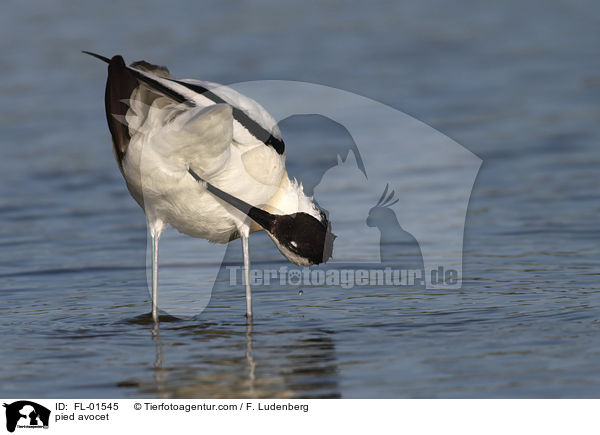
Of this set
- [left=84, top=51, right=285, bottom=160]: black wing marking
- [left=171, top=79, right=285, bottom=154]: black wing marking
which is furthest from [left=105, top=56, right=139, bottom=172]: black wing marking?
[left=171, top=79, right=285, bottom=154]: black wing marking

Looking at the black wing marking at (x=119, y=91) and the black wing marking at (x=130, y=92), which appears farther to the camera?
the black wing marking at (x=119, y=91)

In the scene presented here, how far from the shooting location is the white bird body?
6293 mm

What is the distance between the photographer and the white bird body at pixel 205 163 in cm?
629

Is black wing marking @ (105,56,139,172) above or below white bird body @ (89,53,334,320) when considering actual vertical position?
above

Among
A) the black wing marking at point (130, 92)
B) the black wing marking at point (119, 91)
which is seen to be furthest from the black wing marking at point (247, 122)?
the black wing marking at point (119, 91)

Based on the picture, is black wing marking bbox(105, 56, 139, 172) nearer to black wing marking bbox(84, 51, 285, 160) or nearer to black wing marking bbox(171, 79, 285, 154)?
black wing marking bbox(84, 51, 285, 160)

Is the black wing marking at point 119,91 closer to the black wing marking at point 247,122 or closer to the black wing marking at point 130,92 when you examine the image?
the black wing marking at point 130,92

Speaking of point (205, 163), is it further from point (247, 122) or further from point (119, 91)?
point (119, 91)

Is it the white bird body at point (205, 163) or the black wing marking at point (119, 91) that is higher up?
the black wing marking at point (119, 91)

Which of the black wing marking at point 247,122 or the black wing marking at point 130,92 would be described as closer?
the black wing marking at point 130,92

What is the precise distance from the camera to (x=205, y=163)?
21.9 feet

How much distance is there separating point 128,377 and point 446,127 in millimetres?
8208

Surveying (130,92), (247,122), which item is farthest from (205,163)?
(130,92)

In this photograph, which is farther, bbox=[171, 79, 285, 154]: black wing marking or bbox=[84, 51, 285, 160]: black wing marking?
bbox=[171, 79, 285, 154]: black wing marking
